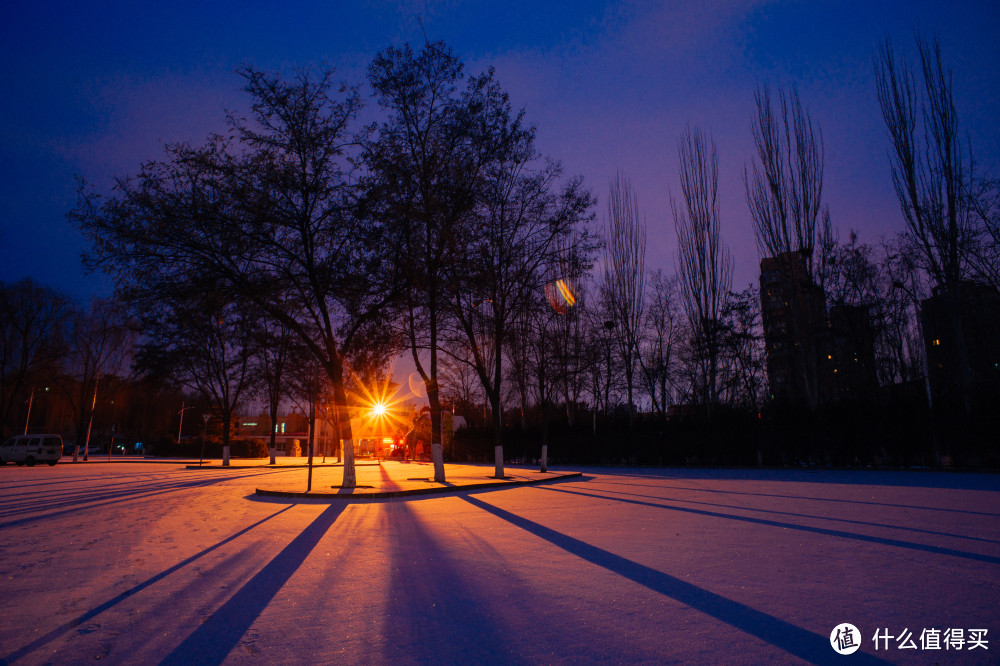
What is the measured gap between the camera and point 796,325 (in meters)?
27.5

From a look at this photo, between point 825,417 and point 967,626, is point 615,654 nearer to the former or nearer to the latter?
point 967,626

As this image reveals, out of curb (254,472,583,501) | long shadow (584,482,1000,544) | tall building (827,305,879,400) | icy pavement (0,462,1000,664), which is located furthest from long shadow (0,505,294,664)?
tall building (827,305,879,400)

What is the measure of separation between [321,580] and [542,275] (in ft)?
55.2

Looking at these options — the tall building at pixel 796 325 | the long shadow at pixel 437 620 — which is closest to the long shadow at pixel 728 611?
the long shadow at pixel 437 620

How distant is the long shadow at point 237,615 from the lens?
10.5ft

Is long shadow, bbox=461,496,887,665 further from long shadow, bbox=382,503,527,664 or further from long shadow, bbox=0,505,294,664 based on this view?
long shadow, bbox=0,505,294,664

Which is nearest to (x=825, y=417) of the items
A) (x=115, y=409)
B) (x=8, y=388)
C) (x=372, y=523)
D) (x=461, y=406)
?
(x=372, y=523)

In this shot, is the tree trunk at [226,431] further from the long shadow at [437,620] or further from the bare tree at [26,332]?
the long shadow at [437,620]

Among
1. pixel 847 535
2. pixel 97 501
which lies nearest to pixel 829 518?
pixel 847 535

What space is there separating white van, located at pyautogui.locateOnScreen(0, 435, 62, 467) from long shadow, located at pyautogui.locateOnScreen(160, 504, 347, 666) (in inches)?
1300

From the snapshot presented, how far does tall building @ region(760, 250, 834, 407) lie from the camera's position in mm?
26953

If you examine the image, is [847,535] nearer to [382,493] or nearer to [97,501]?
[382,493]

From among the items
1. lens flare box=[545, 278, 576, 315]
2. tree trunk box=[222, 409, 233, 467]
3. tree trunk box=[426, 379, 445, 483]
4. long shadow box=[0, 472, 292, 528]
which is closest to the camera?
long shadow box=[0, 472, 292, 528]

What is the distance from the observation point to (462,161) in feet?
60.0
